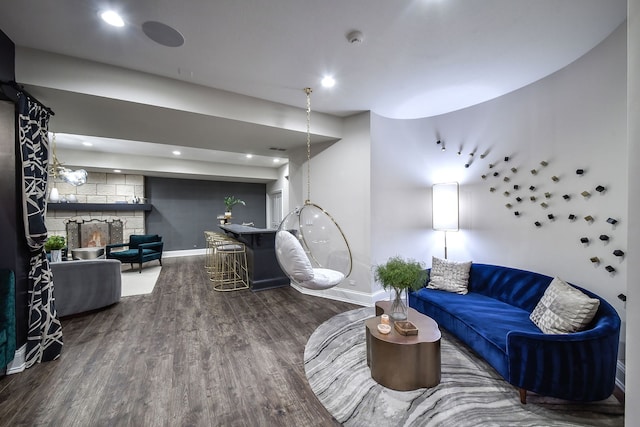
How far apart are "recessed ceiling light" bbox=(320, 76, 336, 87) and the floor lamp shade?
7.01 feet

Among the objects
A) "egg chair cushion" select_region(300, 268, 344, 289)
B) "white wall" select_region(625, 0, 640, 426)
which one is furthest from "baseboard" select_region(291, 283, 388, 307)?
"white wall" select_region(625, 0, 640, 426)

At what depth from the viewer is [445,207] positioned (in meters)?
3.67

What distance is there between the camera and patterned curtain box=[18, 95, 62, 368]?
85.2 inches

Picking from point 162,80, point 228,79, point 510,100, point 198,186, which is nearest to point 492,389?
point 510,100

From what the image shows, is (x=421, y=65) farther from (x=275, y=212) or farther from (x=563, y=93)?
(x=275, y=212)

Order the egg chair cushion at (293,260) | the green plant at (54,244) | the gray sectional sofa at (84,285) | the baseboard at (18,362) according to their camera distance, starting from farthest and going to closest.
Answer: the green plant at (54,244)
the gray sectional sofa at (84,285)
the egg chair cushion at (293,260)
the baseboard at (18,362)

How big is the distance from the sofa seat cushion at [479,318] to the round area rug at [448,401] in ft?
0.62

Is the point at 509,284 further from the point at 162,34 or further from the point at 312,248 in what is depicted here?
the point at 162,34

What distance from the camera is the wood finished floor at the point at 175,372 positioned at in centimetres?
170

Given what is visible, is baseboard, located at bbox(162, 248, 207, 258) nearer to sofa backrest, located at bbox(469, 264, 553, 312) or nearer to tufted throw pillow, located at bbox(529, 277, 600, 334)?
sofa backrest, located at bbox(469, 264, 553, 312)

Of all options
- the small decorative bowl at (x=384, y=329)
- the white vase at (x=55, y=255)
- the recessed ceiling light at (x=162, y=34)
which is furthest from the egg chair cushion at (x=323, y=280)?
the white vase at (x=55, y=255)

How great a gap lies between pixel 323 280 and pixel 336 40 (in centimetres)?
232

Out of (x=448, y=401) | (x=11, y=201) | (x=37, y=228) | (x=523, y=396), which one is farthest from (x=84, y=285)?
(x=523, y=396)

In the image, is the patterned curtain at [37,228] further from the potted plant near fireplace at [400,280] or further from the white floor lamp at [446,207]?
the white floor lamp at [446,207]
